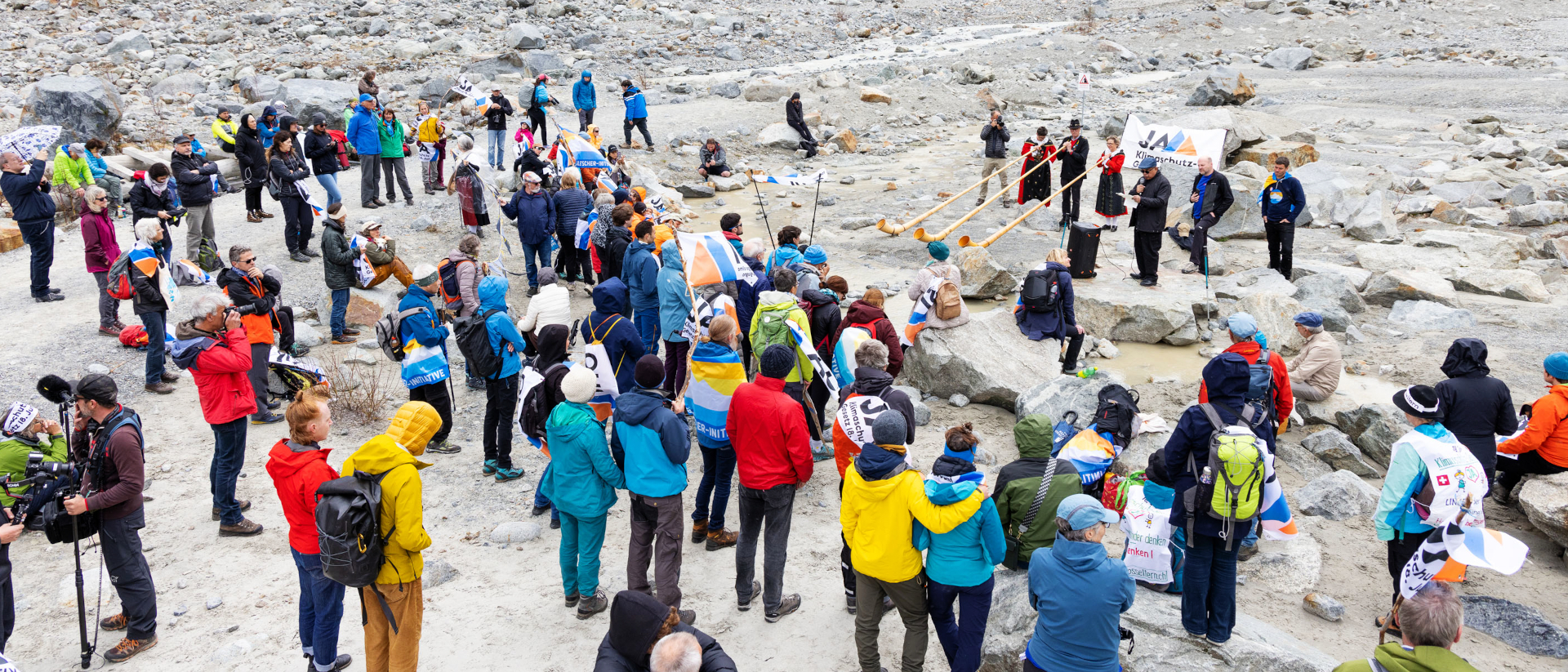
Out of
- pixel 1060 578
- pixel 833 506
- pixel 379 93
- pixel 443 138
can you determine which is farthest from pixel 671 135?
pixel 1060 578

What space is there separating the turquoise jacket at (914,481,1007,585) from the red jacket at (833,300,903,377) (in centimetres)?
305

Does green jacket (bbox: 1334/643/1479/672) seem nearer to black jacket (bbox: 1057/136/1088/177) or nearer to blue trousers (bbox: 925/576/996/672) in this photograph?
blue trousers (bbox: 925/576/996/672)

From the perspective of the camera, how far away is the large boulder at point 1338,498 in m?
7.17

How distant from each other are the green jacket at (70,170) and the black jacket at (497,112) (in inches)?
236

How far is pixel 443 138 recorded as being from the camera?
15750mm

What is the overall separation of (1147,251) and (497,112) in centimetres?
1125

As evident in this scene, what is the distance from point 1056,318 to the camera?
31.4 feet

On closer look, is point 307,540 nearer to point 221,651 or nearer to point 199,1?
point 221,651

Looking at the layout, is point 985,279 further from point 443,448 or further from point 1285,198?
point 443,448

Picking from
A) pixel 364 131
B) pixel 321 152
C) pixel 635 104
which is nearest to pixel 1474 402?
pixel 321 152

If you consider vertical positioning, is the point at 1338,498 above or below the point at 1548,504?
below

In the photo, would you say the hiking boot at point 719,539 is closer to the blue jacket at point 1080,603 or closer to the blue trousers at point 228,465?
the blue jacket at point 1080,603

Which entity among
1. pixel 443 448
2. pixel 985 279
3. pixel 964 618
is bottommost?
pixel 443 448

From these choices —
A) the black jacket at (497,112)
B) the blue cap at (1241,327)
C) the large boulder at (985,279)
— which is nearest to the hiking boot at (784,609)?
the blue cap at (1241,327)
